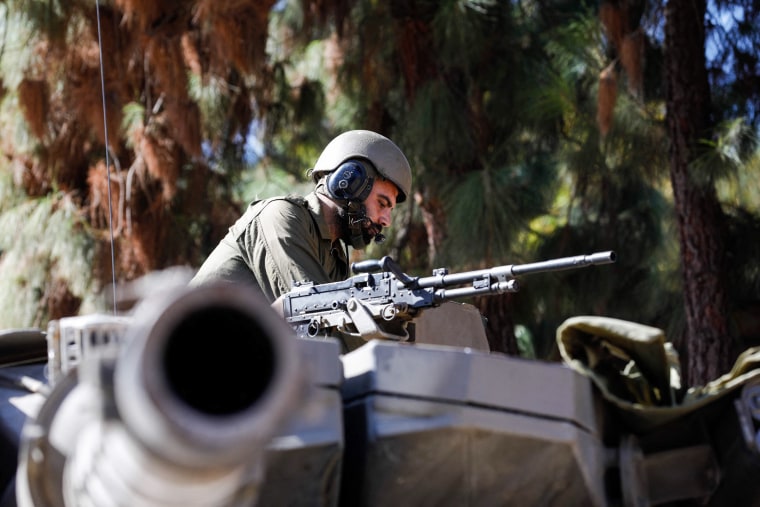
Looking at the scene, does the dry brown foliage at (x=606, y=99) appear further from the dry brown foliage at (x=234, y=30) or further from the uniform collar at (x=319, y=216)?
the uniform collar at (x=319, y=216)

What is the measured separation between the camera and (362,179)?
4.88 metres

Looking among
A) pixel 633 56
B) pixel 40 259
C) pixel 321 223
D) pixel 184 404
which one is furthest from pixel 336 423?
pixel 40 259

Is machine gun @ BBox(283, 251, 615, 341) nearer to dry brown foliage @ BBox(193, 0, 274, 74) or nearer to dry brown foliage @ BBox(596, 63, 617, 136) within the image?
dry brown foliage @ BBox(596, 63, 617, 136)

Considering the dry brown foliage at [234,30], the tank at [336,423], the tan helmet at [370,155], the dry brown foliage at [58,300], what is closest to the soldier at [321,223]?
the tan helmet at [370,155]

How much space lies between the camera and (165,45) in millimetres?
7832

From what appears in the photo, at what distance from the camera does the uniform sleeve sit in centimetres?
420

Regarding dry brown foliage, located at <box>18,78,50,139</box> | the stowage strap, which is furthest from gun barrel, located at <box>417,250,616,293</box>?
dry brown foliage, located at <box>18,78,50,139</box>

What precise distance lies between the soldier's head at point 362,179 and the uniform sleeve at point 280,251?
1.38ft

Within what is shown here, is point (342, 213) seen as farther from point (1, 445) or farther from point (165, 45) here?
point (165, 45)

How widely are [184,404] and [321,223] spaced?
10.4ft

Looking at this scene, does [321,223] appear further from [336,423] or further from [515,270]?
[336,423]

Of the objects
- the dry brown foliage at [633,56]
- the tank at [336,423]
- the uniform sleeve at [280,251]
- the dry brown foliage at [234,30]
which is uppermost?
the dry brown foliage at [234,30]

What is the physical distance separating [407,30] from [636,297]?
2.29 meters

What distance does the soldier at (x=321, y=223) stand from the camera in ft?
14.0
